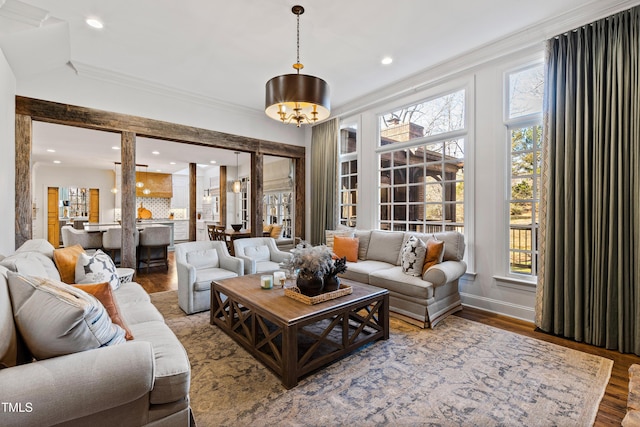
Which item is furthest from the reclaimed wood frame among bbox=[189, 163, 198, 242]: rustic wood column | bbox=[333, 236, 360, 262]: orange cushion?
bbox=[189, 163, 198, 242]: rustic wood column

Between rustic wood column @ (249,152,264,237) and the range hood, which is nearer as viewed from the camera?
rustic wood column @ (249,152,264,237)

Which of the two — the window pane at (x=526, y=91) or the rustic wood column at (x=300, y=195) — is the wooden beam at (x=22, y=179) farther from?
the window pane at (x=526, y=91)

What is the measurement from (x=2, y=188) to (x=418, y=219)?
4925mm

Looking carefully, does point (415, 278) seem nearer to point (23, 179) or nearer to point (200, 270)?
point (200, 270)

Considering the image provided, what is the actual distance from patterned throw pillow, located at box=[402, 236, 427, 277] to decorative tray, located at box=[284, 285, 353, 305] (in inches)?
40.9

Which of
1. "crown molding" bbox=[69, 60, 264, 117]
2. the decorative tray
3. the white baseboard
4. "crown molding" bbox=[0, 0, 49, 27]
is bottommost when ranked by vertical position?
the white baseboard

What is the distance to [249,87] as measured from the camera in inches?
179

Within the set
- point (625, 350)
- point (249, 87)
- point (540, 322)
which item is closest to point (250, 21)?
point (249, 87)

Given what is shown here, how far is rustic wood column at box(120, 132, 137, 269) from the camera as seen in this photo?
4.24 m

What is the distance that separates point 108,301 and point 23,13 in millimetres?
2818

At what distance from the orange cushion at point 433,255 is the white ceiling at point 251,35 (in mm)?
2344

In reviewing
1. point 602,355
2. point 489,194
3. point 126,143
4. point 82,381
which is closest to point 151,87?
point 126,143

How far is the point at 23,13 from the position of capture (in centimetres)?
264

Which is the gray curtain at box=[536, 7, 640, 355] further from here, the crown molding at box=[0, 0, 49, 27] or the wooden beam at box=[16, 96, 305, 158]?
the crown molding at box=[0, 0, 49, 27]
